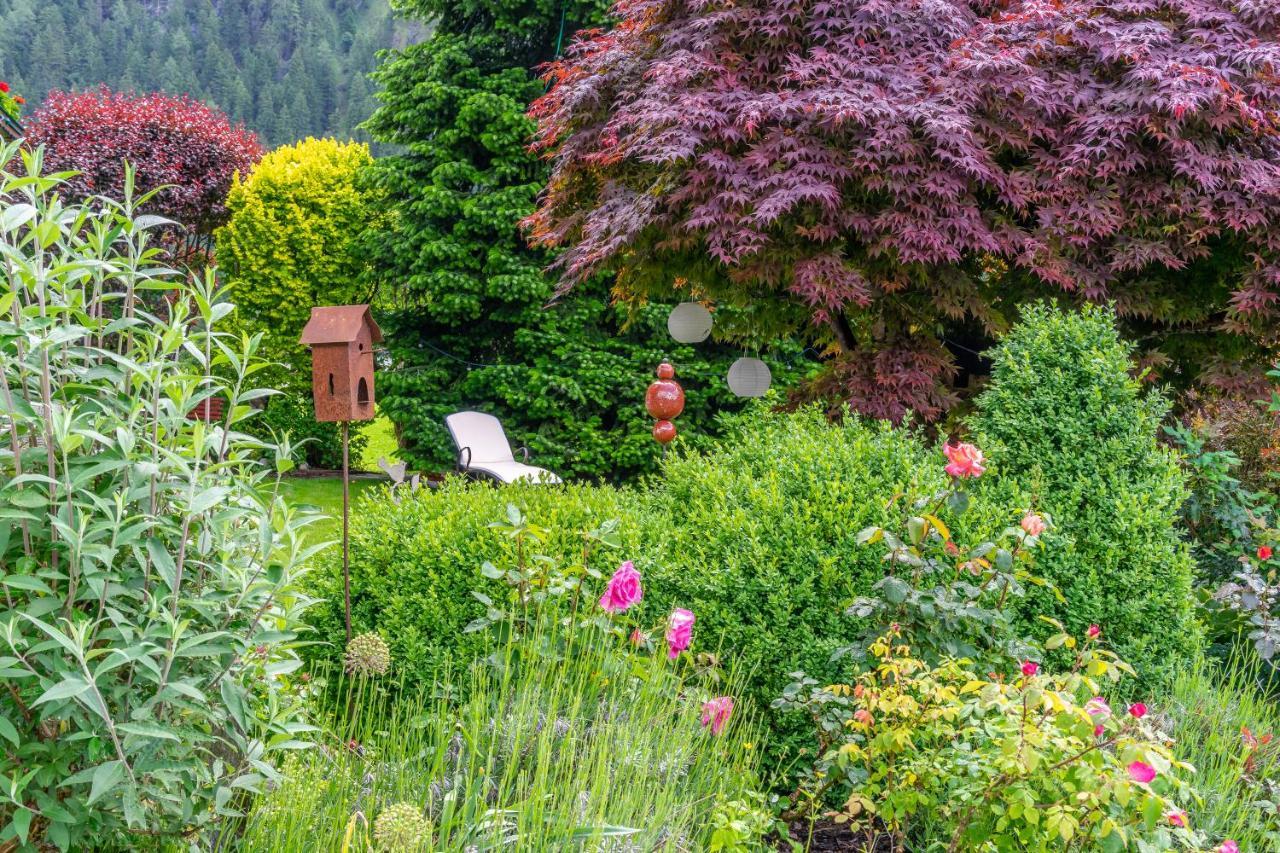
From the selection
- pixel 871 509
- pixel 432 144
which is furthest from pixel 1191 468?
pixel 432 144

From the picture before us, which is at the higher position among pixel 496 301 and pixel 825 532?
pixel 496 301

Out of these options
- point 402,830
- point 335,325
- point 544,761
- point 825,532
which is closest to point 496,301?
point 335,325

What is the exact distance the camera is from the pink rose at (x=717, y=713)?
2.30 meters


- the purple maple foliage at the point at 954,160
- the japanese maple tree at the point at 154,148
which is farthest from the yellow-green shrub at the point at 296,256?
the purple maple foliage at the point at 954,160

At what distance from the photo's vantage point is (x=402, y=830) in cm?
151

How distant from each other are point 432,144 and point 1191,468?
6.65 m

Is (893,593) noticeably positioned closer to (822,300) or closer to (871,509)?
(871,509)

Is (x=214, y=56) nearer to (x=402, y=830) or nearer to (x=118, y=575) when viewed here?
(x=118, y=575)

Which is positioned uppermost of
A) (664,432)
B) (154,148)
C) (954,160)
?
(154,148)

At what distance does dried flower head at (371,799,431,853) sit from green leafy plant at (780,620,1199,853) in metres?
0.97

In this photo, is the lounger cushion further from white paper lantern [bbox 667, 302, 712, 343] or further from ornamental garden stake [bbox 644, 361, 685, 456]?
white paper lantern [bbox 667, 302, 712, 343]

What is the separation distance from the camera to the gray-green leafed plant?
1.39m

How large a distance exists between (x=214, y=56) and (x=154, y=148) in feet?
53.4

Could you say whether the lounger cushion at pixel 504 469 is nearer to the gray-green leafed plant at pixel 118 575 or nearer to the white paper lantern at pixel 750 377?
the white paper lantern at pixel 750 377
